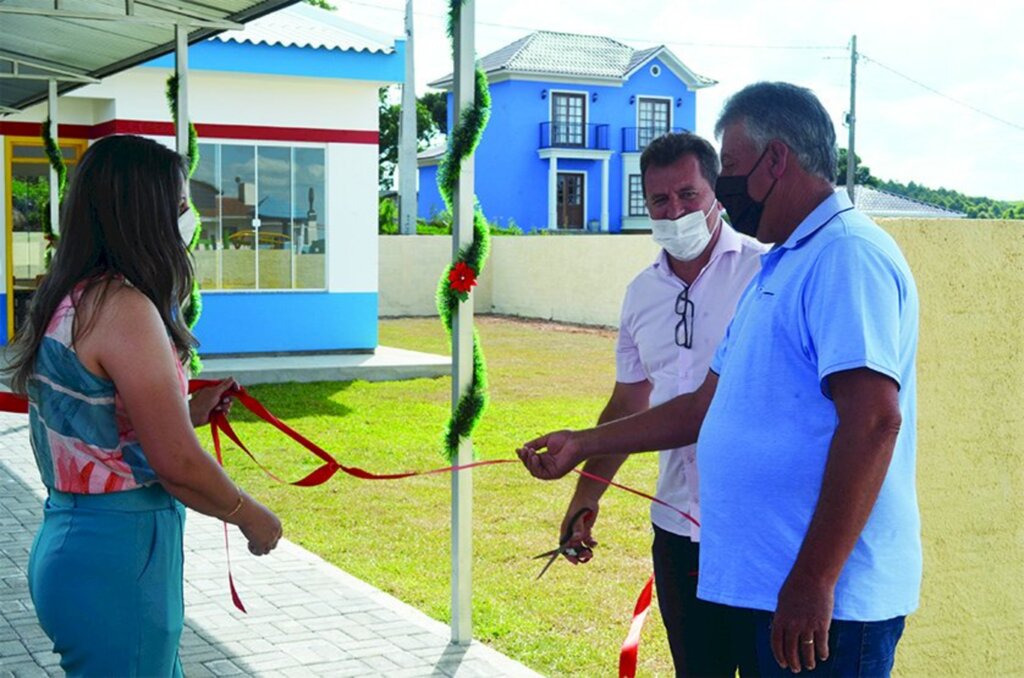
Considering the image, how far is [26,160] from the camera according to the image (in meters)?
17.3

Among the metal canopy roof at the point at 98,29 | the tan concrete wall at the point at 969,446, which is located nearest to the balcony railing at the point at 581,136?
the metal canopy roof at the point at 98,29

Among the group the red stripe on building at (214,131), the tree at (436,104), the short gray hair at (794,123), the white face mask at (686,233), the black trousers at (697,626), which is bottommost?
the black trousers at (697,626)

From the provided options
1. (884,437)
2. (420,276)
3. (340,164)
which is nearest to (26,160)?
(340,164)

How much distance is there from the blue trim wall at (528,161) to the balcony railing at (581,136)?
1.09 ft

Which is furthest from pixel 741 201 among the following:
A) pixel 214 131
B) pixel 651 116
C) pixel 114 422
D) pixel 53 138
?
pixel 651 116

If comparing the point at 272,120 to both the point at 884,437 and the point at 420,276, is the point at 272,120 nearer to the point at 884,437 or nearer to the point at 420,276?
the point at 420,276

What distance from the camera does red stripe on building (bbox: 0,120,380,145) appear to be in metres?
16.0

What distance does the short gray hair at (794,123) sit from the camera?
8.97 feet

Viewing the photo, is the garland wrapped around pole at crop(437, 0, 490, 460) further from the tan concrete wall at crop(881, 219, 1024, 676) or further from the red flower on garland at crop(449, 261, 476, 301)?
the tan concrete wall at crop(881, 219, 1024, 676)

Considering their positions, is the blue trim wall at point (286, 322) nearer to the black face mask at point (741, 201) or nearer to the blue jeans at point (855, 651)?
the black face mask at point (741, 201)

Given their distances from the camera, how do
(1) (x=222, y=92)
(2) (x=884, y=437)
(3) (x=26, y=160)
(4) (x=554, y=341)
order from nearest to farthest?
(2) (x=884, y=437) < (1) (x=222, y=92) < (3) (x=26, y=160) < (4) (x=554, y=341)

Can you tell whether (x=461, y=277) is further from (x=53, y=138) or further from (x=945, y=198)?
(x=945, y=198)

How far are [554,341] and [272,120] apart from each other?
811cm

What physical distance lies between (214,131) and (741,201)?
14498 millimetres
